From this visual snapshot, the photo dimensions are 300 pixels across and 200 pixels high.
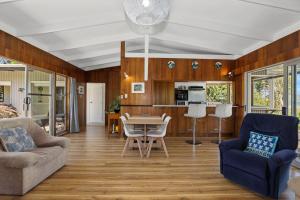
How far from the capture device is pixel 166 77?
274 inches

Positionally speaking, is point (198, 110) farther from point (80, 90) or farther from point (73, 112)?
point (80, 90)

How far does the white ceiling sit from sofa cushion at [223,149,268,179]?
90.5 inches

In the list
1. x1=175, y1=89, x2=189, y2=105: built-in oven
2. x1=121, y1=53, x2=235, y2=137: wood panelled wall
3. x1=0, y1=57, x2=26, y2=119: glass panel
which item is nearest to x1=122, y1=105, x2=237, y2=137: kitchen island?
x1=121, y1=53, x2=235, y2=137: wood panelled wall

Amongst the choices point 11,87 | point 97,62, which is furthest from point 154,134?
point 97,62

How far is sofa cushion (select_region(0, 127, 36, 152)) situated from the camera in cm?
296

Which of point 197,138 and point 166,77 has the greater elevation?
point 166,77

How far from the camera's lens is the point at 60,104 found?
7332mm

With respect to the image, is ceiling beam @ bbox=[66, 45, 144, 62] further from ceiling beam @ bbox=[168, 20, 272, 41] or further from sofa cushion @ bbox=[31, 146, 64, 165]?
sofa cushion @ bbox=[31, 146, 64, 165]

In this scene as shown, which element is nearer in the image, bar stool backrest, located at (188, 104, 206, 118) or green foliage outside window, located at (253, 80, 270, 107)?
bar stool backrest, located at (188, 104, 206, 118)

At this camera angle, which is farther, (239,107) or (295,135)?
(239,107)

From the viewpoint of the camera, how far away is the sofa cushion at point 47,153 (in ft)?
9.87

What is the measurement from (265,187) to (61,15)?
4.42 metres

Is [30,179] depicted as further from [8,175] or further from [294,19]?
[294,19]

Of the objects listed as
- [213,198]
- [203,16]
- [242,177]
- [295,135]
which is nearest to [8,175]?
[213,198]
